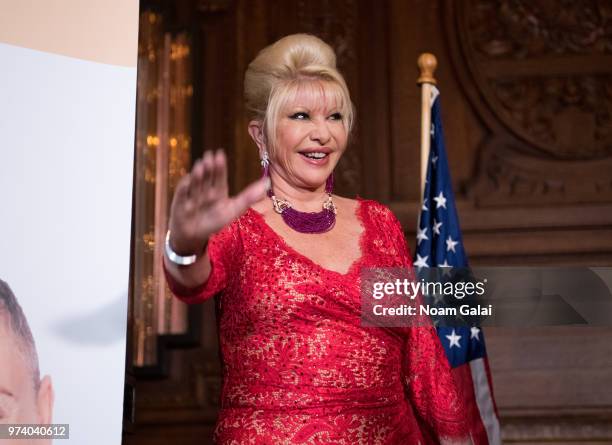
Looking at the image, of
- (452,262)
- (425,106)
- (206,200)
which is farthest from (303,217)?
Answer: (425,106)

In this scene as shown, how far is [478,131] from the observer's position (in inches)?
155

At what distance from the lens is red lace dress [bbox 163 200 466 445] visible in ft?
6.33

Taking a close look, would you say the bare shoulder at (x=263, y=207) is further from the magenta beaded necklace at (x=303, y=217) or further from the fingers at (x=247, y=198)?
the fingers at (x=247, y=198)

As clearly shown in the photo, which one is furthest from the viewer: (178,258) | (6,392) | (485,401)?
(485,401)

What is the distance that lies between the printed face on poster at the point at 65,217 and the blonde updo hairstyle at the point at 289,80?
317 mm

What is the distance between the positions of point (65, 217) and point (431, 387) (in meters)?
0.95

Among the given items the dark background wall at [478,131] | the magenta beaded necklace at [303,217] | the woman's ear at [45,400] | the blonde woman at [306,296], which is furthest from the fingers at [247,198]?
the dark background wall at [478,131]

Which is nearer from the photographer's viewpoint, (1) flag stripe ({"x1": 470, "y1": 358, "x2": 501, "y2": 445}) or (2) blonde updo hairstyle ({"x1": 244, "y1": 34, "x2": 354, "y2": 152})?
(2) blonde updo hairstyle ({"x1": 244, "y1": 34, "x2": 354, "y2": 152})

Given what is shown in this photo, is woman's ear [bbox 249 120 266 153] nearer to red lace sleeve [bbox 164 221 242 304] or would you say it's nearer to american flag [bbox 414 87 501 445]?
red lace sleeve [bbox 164 221 242 304]

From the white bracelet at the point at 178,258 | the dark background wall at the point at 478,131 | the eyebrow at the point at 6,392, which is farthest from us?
the dark background wall at the point at 478,131

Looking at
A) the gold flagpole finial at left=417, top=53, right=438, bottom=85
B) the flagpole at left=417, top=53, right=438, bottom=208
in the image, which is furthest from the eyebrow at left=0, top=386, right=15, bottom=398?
the gold flagpole finial at left=417, top=53, right=438, bottom=85

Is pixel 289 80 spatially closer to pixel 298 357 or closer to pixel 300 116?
pixel 300 116

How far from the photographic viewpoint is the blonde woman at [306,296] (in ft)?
6.34

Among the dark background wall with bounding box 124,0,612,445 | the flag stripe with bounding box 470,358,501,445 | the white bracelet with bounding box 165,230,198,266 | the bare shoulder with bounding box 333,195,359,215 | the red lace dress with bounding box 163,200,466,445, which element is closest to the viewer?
the white bracelet with bounding box 165,230,198,266
